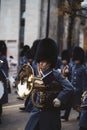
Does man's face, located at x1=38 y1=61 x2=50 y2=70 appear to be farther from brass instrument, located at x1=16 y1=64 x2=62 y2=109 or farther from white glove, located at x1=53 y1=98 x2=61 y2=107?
white glove, located at x1=53 y1=98 x2=61 y2=107

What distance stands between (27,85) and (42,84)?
20 centimetres

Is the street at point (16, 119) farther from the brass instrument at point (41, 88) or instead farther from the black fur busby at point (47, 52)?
the brass instrument at point (41, 88)

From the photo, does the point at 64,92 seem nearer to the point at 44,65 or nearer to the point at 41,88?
the point at 41,88

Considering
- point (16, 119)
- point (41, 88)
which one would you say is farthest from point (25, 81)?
point (16, 119)

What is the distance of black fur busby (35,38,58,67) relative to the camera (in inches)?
275

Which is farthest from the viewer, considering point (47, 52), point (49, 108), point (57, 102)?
point (47, 52)

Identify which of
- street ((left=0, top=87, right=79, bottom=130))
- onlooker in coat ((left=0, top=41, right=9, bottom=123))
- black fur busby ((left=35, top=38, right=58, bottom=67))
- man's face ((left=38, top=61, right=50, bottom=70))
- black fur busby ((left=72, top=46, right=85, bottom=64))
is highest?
black fur busby ((left=35, top=38, right=58, bottom=67))

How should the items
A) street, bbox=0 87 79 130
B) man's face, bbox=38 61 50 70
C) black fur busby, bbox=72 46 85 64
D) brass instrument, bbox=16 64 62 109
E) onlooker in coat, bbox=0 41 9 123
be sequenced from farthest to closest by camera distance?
black fur busby, bbox=72 46 85 64 < onlooker in coat, bbox=0 41 9 123 < street, bbox=0 87 79 130 < man's face, bbox=38 61 50 70 < brass instrument, bbox=16 64 62 109

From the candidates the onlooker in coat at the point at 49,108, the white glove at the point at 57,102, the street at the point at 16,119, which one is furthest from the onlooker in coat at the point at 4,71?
the white glove at the point at 57,102

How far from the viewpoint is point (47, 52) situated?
23.4ft

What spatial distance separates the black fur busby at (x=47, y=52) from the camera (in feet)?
22.9

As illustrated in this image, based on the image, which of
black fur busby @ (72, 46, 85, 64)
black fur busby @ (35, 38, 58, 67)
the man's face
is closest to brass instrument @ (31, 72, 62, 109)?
the man's face

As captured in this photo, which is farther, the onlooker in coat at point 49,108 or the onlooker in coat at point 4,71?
the onlooker in coat at point 4,71

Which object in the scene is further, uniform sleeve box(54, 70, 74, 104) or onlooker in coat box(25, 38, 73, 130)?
onlooker in coat box(25, 38, 73, 130)
